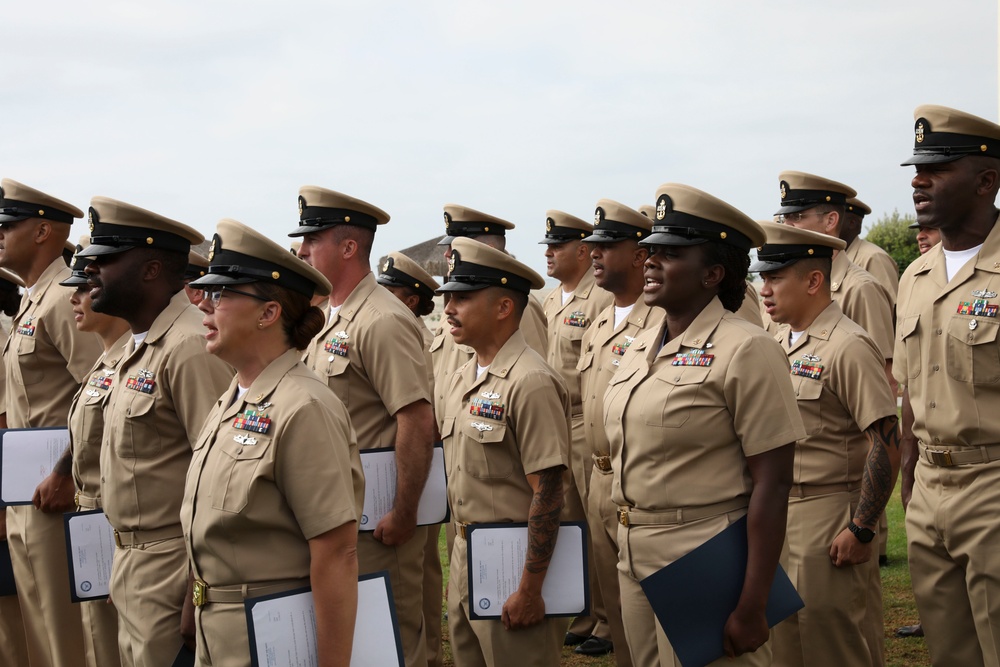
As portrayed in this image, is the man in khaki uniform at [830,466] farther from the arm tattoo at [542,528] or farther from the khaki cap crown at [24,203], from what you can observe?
the khaki cap crown at [24,203]

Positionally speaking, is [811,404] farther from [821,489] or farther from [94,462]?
[94,462]

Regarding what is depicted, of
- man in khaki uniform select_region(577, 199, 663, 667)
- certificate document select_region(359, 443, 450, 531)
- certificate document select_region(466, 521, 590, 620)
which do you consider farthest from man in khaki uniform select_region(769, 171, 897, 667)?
certificate document select_region(466, 521, 590, 620)

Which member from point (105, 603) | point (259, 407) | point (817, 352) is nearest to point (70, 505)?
point (105, 603)

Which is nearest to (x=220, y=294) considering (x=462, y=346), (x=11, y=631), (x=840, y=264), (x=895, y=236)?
(x=462, y=346)

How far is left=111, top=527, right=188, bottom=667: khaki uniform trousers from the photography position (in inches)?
162

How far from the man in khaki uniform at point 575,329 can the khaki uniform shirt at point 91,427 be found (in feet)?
9.09

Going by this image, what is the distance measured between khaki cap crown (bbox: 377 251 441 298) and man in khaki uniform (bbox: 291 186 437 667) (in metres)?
1.37

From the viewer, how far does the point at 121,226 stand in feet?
14.6

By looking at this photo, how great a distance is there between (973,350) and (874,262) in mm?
4075

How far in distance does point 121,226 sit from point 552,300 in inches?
165

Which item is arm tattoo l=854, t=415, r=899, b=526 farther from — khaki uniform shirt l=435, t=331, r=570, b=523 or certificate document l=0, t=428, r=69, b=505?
certificate document l=0, t=428, r=69, b=505

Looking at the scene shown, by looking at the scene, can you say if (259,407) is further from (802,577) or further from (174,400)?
(802,577)

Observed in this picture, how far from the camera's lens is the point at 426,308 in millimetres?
7199

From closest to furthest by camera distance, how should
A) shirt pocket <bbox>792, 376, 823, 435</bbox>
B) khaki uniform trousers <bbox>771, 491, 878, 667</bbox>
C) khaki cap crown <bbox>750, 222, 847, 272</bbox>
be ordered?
khaki uniform trousers <bbox>771, 491, 878, 667</bbox> < shirt pocket <bbox>792, 376, 823, 435</bbox> < khaki cap crown <bbox>750, 222, 847, 272</bbox>
